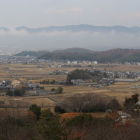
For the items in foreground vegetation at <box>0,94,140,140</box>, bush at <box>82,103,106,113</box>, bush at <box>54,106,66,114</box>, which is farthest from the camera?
bush at <box>82,103,106,113</box>

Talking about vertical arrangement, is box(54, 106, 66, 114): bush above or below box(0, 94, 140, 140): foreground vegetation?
below

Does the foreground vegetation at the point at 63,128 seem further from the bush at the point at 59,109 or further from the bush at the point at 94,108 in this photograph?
the bush at the point at 94,108

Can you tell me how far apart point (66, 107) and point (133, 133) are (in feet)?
18.9

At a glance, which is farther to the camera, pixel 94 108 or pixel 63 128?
pixel 94 108

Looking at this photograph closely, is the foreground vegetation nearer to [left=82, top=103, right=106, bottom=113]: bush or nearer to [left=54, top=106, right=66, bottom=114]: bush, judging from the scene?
[left=54, top=106, right=66, bottom=114]: bush

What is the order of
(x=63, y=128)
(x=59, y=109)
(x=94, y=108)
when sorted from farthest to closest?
(x=94, y=108) → (x=59, y=109) → (x=63, y=128)

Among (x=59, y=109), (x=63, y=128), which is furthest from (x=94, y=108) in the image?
(x=63, y=128)

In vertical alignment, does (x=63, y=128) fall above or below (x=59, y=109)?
above

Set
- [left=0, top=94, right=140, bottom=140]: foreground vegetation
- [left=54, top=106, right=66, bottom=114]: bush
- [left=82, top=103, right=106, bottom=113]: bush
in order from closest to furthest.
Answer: [left=0, top=94, right=140, bottom=140]: foreground vegetation < [left=54, top=106, right=66, bottom=114]: bush < [left=82, top=103, right=106, bottom=113]: bush

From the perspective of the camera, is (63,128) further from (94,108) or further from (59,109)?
(94,108)

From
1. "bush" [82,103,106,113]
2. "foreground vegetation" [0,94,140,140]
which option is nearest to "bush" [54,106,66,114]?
"bush" [82,103,106,113]

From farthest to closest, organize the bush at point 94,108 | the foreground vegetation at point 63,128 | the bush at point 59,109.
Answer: the bush at point 94,108
the bush at point 59,109
the foreground vegetation at point 63,128

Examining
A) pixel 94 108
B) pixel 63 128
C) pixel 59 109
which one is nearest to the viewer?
pixel 63 128

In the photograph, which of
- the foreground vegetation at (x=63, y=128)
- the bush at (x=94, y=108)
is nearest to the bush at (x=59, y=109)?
the bush at (x=94, y=108)
